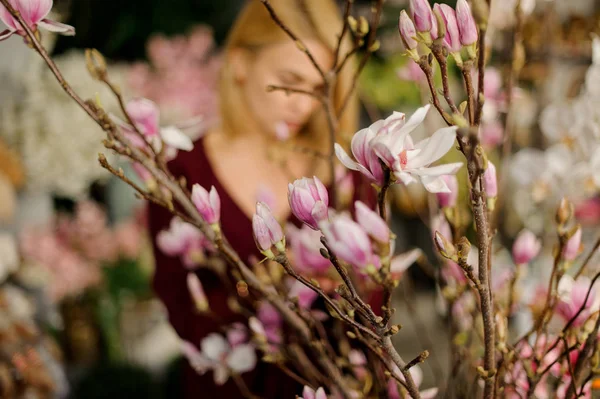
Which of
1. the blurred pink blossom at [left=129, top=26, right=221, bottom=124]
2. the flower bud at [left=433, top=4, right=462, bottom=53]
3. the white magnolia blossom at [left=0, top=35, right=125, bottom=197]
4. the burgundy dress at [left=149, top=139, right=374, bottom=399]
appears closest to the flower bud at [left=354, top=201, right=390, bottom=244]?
the flower bud at [left=433, top=4, right=462, bottom=53]

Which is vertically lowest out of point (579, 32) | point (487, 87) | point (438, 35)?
point (579, 32)

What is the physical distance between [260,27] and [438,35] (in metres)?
0.52

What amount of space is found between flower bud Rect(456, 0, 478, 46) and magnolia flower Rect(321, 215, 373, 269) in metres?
0.11

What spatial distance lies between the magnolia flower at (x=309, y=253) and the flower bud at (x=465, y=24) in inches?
→ 8.3

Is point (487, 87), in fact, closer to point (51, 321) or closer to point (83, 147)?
point (83, 147)

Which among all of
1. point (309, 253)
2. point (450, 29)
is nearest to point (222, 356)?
point (309, 253)

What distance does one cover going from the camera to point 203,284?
0.82 meters

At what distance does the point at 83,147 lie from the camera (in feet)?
3.47

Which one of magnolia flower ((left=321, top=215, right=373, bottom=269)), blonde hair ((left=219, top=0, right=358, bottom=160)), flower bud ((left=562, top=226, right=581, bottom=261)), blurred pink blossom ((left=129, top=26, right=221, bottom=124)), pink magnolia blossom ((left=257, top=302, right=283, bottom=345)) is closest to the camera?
magnolia flower ((left=321, top=215, right=373, bottom=269))

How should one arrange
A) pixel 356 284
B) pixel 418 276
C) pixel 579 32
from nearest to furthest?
pixel 356 284
pixel 579 32
pixel 418 276

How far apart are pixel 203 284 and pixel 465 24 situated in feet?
2.16

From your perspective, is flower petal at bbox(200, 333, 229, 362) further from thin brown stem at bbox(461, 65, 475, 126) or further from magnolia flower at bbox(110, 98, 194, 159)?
thin brown stem at bbox(461, 65, 475, 126)

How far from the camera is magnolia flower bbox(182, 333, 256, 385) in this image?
0.44 meters

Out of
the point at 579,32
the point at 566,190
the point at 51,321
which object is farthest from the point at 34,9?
the point at 579,32
